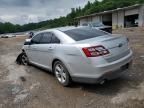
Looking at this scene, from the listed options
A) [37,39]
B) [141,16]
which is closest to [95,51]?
[37,39]

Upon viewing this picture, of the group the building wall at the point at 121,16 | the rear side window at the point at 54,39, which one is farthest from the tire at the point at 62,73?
the building wall at the point at 121,16

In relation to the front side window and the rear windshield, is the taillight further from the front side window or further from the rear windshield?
the front side window

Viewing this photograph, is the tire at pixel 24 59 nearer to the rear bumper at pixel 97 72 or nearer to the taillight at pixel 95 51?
the rear bumper at pixel 97 72

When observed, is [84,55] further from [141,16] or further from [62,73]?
[141,16]

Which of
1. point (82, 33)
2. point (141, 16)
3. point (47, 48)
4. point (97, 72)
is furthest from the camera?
point (141, 16)

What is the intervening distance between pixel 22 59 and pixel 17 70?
100 centimetres

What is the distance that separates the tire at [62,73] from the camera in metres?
5.39

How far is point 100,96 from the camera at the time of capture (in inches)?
190

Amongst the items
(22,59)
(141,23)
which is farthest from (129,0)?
(22,59)

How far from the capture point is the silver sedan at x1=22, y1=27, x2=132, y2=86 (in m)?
4.65

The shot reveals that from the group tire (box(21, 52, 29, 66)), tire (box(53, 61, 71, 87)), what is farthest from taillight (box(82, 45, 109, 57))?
tire (box(21, 52, 29, 66))

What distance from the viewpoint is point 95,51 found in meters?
4.64

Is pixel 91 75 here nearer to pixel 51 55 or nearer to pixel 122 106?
pixel 122 106

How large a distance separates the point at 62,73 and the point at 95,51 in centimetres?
142
